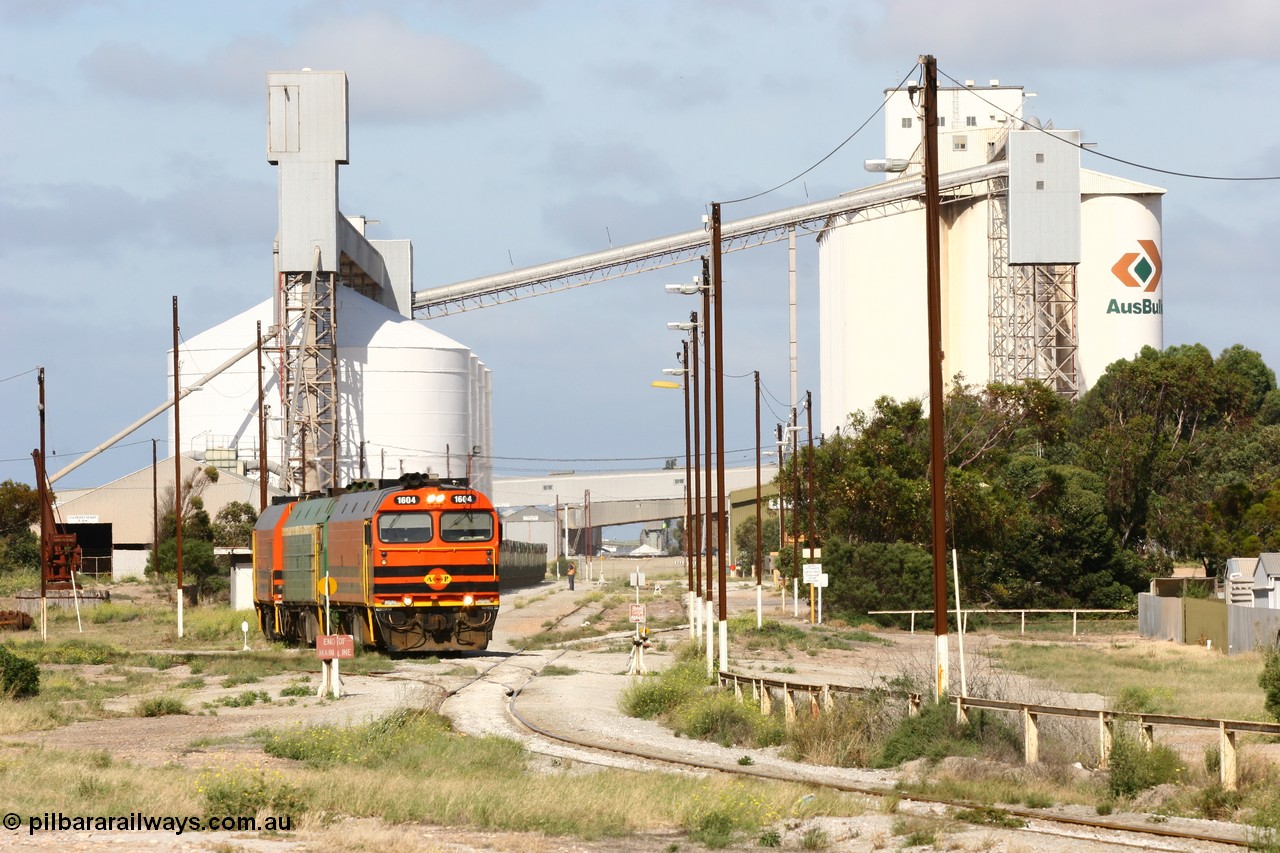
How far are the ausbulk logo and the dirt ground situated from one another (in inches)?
2314

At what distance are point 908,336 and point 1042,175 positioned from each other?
1593 centimetres

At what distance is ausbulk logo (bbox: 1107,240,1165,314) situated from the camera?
106 metres

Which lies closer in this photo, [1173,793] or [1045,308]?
[1173,793]

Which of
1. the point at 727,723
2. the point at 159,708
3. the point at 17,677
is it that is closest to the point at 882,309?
the point at 17,677

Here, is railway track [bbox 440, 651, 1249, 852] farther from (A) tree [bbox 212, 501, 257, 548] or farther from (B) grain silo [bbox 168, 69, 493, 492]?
(A) tree [bbox 212, 501, 257, 548]

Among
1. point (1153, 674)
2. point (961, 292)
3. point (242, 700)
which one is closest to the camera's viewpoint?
point (242, 700)

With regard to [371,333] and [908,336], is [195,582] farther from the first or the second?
[908,336]

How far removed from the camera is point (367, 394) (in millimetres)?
106562

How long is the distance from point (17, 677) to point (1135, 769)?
22932 mm

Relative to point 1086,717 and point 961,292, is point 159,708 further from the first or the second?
point 961,292

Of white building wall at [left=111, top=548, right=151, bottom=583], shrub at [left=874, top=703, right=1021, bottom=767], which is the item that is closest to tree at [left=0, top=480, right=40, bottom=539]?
white building wall at [left=111, top=548, right=151, bottom=583]

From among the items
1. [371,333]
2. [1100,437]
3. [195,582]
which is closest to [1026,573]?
[1100,437]

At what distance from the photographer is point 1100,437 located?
87.6 metres

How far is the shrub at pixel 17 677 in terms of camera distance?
32.3 m
